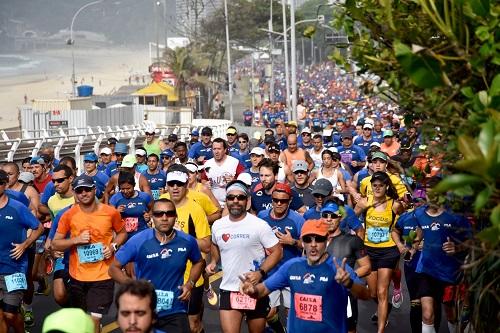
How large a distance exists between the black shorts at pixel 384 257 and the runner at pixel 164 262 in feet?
11.8

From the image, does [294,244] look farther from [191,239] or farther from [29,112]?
[29,112]

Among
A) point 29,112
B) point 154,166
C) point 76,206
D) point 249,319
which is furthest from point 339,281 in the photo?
point 29,112

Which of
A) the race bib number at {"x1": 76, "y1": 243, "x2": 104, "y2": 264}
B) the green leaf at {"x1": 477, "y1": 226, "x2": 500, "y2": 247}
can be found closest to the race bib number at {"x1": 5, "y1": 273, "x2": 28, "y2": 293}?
the race bib number at {"x1": 76, "y1": 243, "x2": 104, "y2": 264}

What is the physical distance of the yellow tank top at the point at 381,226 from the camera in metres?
10.9

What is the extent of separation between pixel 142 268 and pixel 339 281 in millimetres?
1810

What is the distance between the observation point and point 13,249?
9531 mm

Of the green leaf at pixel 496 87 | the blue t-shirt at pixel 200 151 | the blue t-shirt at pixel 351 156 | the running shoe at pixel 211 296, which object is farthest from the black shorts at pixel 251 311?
the blue t-shirt at pixel 351 156

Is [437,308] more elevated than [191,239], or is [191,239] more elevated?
[191,239]

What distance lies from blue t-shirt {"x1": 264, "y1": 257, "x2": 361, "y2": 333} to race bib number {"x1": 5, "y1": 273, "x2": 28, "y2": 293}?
341 centimetres

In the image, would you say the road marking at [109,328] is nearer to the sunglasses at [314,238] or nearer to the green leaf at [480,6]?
the sunglasses at [314,238]

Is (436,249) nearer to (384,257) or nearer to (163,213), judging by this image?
(384,257)

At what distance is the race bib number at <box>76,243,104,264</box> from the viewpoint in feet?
30.2

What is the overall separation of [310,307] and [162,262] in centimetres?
131

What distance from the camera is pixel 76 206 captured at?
937 cm
